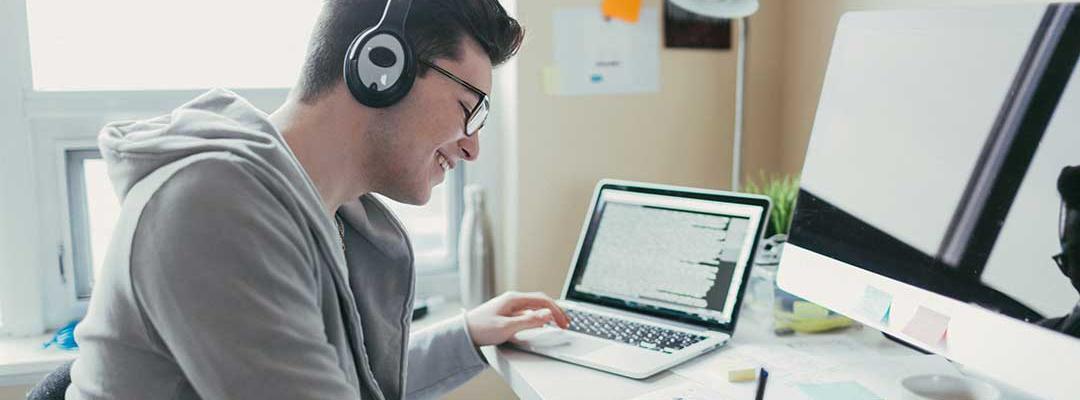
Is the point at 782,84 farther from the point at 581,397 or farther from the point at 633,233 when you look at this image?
the point at 581,397

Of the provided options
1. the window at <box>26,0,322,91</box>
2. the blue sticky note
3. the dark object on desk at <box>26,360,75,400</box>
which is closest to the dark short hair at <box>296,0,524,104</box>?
the dark object on desk at <box>26,360,75,400</box>

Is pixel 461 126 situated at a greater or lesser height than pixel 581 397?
greater

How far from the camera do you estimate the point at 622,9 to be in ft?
5.78

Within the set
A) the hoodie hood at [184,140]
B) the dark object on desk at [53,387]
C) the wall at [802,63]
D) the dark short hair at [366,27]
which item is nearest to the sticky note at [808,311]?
the wall at [802,63]

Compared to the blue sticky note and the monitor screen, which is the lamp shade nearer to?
the monitor screen

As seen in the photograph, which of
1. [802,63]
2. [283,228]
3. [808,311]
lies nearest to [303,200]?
[283,228]

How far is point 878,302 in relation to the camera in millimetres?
1033

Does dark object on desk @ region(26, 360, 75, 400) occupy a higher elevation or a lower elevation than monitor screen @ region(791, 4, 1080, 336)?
lower

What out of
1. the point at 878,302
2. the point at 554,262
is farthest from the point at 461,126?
the point at 554,262

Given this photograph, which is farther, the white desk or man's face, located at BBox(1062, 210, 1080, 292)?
the white desk

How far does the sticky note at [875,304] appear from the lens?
3.35ft

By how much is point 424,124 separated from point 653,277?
1.99ft

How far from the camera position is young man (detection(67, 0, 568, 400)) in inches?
Answer: 29.4

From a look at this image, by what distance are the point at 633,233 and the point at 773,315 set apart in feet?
0.88
